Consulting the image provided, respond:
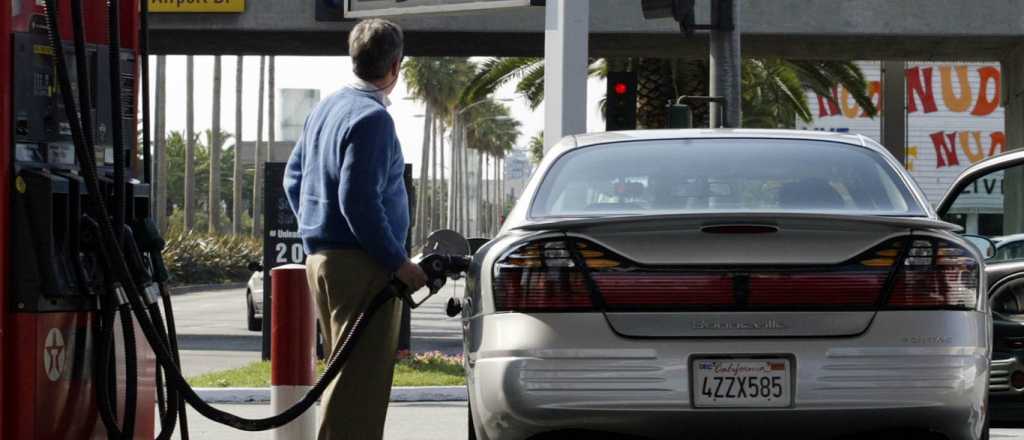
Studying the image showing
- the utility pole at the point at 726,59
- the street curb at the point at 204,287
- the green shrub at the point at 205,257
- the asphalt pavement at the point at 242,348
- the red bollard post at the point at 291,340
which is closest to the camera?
the red bollard post at the point at 291,340

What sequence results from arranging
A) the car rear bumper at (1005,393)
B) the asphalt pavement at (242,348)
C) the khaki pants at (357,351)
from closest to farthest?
the khaki pants at (357,351) < the car rear bumper at (1005,393) < the asphalt pavement at (242,348)

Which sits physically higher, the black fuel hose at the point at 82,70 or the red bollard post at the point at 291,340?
the black fuel hose at the point at 82,70

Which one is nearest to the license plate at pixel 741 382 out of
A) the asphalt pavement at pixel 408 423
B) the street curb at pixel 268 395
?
the asphalt pavement at pixel 408 423

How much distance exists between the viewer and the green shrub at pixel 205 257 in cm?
4562

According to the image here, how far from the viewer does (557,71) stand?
39.5ft

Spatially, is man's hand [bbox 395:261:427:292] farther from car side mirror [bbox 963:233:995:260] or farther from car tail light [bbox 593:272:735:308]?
car side mirror [bbox 963:233:995:260]

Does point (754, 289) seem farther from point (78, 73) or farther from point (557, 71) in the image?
point (557, 71)

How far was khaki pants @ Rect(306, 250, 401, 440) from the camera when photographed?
5797 mm

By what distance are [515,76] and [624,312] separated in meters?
25.0

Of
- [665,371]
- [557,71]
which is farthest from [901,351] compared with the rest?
[557,71]

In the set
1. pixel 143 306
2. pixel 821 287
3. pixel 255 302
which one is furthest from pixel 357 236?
pixel 255 302

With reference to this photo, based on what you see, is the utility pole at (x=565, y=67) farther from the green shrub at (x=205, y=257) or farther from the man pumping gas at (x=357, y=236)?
the green shrub at (x=205, y=257)

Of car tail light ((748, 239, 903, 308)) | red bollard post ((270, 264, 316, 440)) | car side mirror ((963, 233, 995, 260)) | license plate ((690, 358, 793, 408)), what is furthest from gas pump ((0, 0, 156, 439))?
car side mirror ((963, 233, 995, 260))

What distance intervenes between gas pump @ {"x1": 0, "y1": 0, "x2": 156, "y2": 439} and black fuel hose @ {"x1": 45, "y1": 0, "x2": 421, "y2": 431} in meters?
0.03
